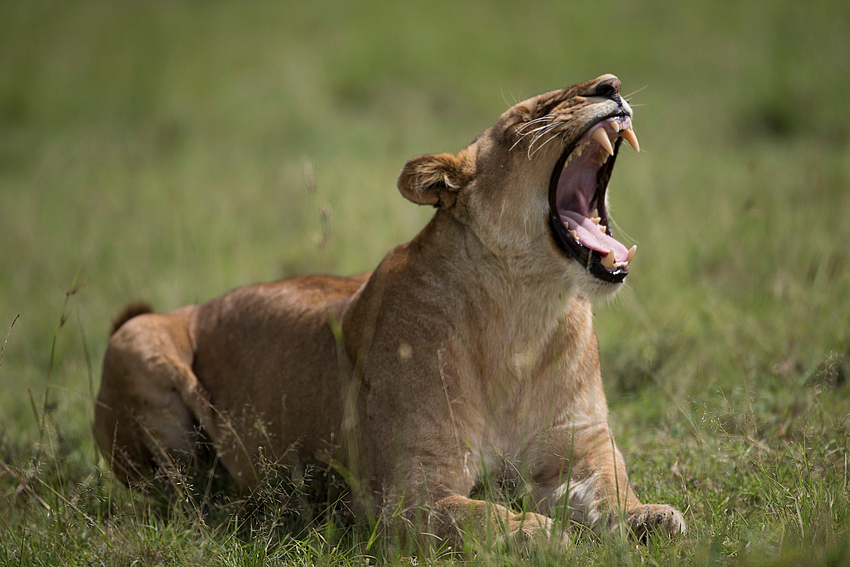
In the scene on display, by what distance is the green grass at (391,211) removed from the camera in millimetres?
2848

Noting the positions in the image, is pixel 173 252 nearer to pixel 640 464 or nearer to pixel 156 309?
pixel 156 309

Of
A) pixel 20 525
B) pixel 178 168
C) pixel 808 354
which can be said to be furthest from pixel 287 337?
pixel 178 168

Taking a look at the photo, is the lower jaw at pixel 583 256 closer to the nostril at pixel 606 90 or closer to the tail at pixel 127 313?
Answer: the nostril at pixel 606 90

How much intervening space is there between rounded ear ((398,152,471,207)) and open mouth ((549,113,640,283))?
351 millimetres

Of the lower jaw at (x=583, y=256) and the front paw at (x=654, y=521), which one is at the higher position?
the lower jaw at (x=583, y=256)

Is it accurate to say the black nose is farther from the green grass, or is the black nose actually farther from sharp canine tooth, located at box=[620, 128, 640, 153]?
the green grass

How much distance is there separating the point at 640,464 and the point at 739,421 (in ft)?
1.77

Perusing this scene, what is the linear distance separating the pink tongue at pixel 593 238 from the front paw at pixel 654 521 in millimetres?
867

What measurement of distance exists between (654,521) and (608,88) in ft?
4.87

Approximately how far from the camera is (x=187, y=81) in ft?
43.9

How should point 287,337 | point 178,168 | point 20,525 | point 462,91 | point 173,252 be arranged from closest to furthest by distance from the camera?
point 20,525, point 287,337, point 173,252, point 178,168, point 462,91

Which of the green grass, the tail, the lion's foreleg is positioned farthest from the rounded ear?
the tail

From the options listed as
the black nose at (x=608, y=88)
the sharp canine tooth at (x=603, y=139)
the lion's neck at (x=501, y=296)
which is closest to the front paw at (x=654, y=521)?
the lion's neck at (x=501, y=296)

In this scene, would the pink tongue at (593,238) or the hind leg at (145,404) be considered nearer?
the pink tongue at (593,238)
